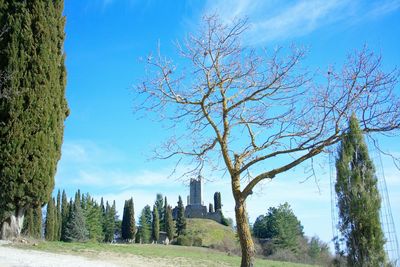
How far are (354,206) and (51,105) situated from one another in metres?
13.0

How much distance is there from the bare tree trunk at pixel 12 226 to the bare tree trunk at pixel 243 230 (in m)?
10.8

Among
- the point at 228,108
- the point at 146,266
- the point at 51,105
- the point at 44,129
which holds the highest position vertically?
the point at 51,105

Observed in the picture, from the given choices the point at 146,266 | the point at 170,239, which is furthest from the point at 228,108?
the point at 170,239

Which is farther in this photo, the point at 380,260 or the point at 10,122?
the point at 10,122

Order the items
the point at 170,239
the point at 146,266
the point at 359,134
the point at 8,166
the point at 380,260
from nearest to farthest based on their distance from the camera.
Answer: the point at 380,260, the point at 359,134, the point at 146,266, the point at 8,166, the point at 170,239

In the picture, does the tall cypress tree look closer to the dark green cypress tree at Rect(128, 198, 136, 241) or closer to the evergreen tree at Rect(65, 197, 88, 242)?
the evergreen tree at Rect(65, 197, 88, 242)

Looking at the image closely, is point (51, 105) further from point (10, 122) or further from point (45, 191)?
point (45, 191)

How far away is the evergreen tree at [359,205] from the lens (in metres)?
8.84

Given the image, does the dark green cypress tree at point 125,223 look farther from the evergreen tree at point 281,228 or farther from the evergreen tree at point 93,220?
the evergreen tree at point 281,228

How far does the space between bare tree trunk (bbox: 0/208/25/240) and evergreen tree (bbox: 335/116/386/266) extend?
13.1m

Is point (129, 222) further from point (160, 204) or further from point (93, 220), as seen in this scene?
point (160, 204)

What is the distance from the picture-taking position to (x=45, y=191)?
682 inches

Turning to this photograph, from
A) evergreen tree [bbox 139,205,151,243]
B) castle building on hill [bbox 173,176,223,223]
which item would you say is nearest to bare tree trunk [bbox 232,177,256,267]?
evergreen tree [bbox 139,205,151,243]

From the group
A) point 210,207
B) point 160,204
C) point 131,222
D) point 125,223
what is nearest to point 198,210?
point 210,207
